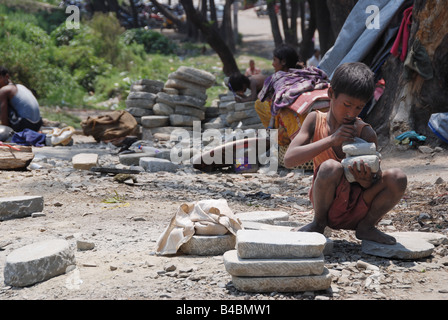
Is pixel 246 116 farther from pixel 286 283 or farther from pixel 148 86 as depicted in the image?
pixel 286 283

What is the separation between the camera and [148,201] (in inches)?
199

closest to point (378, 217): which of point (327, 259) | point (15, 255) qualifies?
point (327, 259)

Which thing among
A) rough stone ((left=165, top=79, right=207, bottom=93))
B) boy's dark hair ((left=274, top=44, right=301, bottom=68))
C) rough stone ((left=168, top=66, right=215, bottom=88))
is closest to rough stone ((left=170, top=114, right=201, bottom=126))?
rough stone ((left=165, top=79, right=207, bottom=93))

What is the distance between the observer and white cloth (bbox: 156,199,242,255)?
327 cm

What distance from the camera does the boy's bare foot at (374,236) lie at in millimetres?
3176

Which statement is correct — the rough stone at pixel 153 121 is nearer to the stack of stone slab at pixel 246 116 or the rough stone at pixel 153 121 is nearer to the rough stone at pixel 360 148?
the stack of stone slab at pixel 246 116

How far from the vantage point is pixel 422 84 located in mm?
6785

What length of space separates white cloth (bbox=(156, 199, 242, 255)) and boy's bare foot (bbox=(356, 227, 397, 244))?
0.70 m

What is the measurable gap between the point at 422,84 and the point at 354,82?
13.5 feet

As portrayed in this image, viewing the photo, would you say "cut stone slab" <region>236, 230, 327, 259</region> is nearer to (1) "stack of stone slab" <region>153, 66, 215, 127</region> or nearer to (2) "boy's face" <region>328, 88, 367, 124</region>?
(2) "boy's face" <region>328, 88, 367, 124</region>

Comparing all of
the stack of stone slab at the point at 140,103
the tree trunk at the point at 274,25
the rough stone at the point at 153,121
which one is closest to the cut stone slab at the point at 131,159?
the rough stone at the point at 153,121

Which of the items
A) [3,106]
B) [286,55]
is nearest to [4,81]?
[3,106]

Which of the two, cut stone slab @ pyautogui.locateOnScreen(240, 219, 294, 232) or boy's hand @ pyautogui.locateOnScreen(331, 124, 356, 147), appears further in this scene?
cut stone slab @ pyautogui.locateOnScreen(240, 219, 294, 232)

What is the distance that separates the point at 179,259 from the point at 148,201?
1.92 meters
